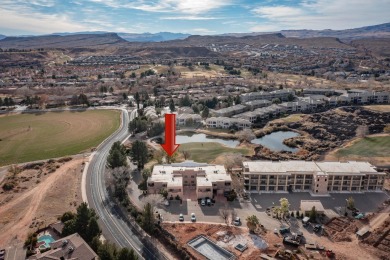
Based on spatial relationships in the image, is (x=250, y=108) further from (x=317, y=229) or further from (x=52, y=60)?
(x=52, y=60)

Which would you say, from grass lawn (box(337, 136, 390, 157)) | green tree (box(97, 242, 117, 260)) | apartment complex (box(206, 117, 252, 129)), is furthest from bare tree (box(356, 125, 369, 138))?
green tree (box(97, 242, 117, 260))

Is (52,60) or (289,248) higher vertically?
(52,60)

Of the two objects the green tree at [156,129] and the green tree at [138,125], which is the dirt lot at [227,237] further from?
the green tree at [138,125]

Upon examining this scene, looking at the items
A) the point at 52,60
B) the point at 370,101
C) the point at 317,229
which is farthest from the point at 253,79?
the point at 52,60

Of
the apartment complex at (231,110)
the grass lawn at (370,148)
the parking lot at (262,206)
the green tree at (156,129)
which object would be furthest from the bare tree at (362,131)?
the green tree at (156,129)

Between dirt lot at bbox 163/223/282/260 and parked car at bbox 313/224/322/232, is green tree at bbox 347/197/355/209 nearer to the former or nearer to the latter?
parked car at bbox 313/224/322/232

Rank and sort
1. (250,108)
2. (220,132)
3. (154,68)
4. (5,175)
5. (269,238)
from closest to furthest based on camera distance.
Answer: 1. (269,238)
2. (5,175)
3. (220,132)
4. (250,108)
5. (154,68)
